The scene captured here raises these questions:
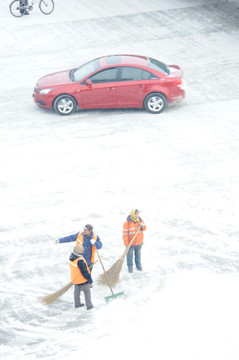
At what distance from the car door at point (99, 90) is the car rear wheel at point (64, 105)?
0.21 m

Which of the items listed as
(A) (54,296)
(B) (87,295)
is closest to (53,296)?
(A) (54,296)

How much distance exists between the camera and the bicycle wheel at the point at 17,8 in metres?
25.6

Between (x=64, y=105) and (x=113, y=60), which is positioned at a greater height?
(x=113, y=60)

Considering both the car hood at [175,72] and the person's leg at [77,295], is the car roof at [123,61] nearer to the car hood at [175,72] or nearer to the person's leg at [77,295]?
the car hood at [175,72]

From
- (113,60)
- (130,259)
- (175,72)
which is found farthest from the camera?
(175,72)

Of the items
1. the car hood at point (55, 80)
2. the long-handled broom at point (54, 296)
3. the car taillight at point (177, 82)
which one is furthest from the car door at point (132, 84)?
the long-handled broom at point (54, 296)

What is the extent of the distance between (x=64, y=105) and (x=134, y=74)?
2140 millimetres

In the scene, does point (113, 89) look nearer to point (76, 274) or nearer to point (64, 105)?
point (64, 105)

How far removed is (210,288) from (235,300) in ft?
1.72

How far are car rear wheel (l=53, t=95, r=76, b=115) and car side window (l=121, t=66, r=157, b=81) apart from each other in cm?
156

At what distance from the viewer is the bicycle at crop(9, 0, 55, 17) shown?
25578mm

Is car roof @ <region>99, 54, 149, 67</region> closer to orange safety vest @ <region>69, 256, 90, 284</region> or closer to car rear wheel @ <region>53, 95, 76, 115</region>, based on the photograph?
car rear wheel @ <region>53, 95, 76, 115</region>

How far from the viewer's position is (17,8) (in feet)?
83.9

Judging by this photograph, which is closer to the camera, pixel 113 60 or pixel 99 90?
pixel 99 90
